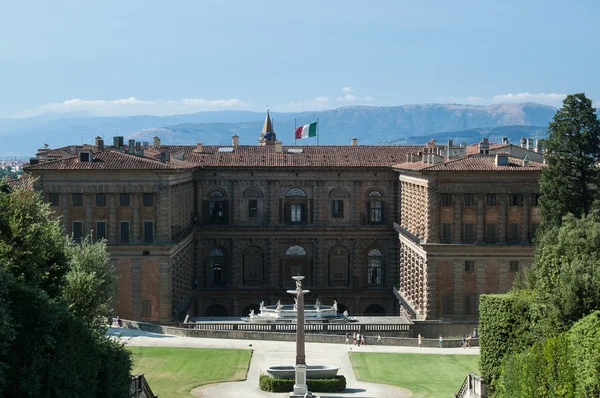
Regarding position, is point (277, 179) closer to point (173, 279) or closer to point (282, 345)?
point (173, 279)

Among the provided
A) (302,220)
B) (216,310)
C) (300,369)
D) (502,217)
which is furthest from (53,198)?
(502,217)

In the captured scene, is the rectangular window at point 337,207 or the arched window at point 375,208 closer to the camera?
the arched window at point 375,208

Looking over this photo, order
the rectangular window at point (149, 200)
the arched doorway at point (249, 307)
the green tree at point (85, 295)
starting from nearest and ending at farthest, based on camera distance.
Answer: the green tree at point (85, 295), the rectangular window at point (149, 200), the arched doorway at point (249, 307)

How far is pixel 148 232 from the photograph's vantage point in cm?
8819

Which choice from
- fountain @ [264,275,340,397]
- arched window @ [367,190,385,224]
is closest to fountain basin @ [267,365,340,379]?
fountain @ [264,275,340,397]

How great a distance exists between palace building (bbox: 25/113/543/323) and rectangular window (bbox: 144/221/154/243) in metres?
0.11


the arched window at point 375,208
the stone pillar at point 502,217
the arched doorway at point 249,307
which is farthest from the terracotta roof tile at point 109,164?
the arched window at point 375,208

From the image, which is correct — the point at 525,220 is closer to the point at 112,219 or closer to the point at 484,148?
the point at 484,148

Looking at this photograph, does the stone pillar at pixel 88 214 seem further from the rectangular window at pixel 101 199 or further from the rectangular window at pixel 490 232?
the rectangular window at pixel 490 232

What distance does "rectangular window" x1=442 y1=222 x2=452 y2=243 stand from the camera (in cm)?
8850

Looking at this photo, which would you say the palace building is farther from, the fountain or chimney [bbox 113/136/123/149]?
the fountain

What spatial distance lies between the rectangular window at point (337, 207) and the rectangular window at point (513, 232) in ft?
74.6

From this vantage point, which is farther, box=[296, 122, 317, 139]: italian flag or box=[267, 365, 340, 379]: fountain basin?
box=[296, 122, 317, 139]: italian flag

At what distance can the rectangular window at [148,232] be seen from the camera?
88062 mm
